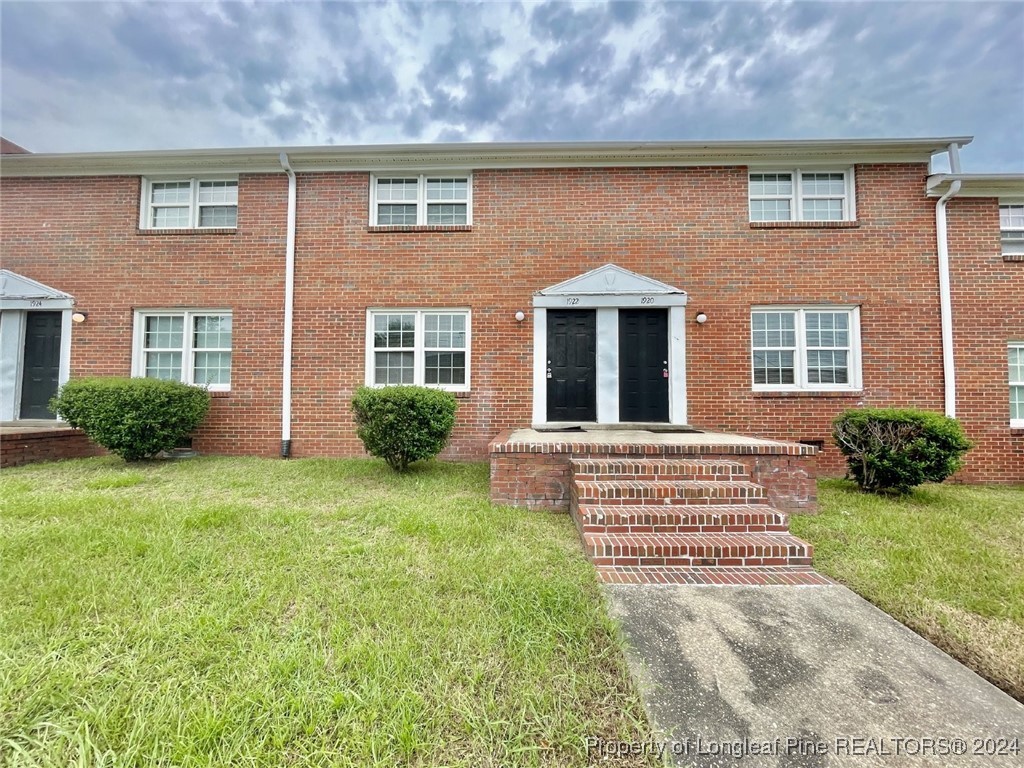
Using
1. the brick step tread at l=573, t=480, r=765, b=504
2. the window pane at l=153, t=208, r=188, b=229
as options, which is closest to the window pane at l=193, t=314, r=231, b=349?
the window pane at l=153, t=208, r=188, b=229

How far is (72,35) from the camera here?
32.7 feet

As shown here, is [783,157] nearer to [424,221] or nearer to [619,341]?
[619,341]

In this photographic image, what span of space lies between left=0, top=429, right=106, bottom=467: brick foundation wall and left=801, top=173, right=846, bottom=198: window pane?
13.1m

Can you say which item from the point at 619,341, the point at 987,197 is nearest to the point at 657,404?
the point at 619,341

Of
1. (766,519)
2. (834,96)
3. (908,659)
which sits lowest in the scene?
(908,659)

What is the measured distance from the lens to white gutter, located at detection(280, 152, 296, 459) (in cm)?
682

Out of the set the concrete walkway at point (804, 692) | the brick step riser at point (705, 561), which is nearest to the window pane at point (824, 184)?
the brick step riser at point (705, 561)

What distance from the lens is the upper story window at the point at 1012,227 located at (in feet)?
21.7

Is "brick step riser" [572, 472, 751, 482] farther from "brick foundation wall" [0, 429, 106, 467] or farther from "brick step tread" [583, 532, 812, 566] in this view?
"brick foundation wall" [0, 429, 106, 467]

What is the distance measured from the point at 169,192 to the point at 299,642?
8995 millimetres

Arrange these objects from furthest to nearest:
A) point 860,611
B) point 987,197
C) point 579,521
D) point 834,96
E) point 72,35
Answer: point 834,96
point 72,35
point 987,197
point 579,521
point 860,611

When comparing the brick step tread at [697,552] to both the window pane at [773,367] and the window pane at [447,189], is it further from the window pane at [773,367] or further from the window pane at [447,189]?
the window pane at [447,189]

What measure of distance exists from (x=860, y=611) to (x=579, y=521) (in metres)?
1.89

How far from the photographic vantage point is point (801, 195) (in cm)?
686
